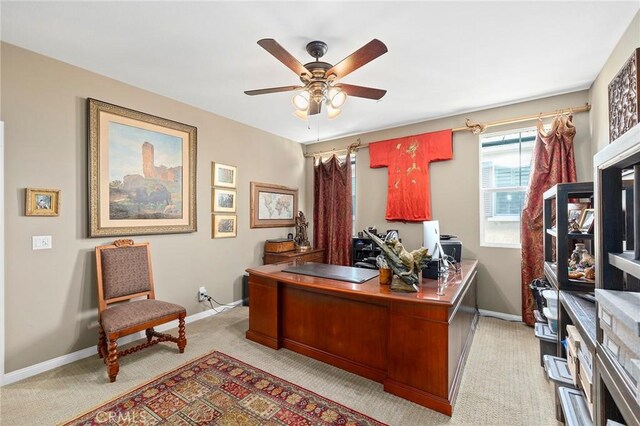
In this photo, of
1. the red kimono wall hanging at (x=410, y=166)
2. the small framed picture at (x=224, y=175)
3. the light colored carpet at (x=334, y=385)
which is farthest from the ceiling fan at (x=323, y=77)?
the light colored carpet at (x=334, y=385)

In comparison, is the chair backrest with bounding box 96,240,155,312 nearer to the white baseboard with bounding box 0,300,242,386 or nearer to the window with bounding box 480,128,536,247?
the white baseboard with bounding box 0,300,242,386

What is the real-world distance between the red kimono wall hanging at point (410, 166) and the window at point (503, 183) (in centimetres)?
51

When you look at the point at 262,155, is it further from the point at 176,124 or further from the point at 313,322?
the point at 313,322

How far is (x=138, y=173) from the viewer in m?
3.03

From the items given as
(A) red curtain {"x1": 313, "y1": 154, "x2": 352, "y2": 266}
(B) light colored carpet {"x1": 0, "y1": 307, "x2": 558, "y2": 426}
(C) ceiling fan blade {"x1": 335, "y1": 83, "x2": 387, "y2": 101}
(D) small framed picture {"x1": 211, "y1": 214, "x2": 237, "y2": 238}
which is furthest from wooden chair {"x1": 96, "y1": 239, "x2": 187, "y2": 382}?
(A) red curtain {"x1": 313, "y1": 154, "x2": 352, "y2": 266}

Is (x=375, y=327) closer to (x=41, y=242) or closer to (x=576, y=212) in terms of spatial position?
(x=576, y=212)

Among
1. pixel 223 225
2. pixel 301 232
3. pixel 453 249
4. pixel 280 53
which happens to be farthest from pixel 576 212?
pixel 223 225

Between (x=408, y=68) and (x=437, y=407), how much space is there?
2.74 metres

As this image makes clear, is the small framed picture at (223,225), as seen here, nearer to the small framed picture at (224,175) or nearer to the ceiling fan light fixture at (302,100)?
the small framed picture at (224,175)

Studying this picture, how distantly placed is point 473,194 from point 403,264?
2217 mm

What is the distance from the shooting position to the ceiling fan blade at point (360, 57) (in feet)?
5.67

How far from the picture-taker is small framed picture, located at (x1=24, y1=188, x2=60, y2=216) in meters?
2.32

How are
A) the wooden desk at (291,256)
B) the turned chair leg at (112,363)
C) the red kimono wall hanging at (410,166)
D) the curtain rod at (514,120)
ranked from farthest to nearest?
the wooden desk at (291,256), the red kimono wall hanging at (410,166), the curtain rod at (514,120), the turned chair leg at (112,363)

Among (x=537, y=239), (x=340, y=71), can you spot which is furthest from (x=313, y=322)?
(x=537, y=239)
